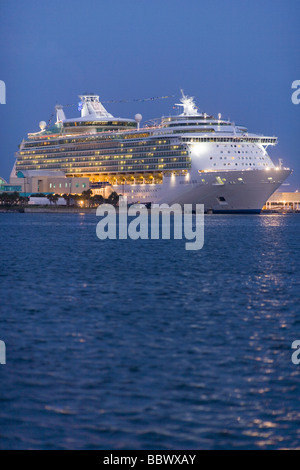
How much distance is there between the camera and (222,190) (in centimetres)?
10444

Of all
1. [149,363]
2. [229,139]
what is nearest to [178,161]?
[229,139]

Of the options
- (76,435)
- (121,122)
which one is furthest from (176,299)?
(121,122)

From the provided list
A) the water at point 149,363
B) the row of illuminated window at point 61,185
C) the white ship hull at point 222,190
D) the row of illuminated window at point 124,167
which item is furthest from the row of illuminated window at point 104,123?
the water at point 149,363

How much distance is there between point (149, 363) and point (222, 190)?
90126 mm

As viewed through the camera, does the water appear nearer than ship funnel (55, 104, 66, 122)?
Yes

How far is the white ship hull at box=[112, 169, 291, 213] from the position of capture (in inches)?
4026

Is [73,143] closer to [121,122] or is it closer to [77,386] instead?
[121,122]

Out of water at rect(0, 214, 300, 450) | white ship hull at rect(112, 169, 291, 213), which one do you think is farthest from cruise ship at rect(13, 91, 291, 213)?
water at rect(0, 214, 300, 450)

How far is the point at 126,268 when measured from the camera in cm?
3728

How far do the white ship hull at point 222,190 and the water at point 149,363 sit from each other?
71073 mm

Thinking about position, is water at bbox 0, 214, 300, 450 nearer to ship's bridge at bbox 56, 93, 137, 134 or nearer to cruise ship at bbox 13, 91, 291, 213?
cruise ship at bbox 13, 91, 291, 213

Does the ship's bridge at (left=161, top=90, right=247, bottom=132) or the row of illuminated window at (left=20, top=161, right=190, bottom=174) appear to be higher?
the ship's bridge at (left=161, top=90, right=247, bottom=132)

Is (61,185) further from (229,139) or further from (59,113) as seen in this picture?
(229,139)

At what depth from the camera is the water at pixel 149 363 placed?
11375 mm
